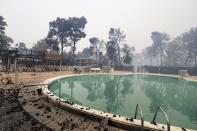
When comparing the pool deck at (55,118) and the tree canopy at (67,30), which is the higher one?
the tree canopy at (67,30)

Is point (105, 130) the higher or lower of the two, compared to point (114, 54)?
lower

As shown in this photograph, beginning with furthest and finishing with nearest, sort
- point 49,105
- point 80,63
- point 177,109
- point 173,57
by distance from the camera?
point 173,57
point 80,63
point 177,109
point 49,105

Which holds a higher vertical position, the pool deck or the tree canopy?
the tree canopy

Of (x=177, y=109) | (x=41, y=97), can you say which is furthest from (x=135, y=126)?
(x=177, y=109)

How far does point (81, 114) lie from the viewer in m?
5.80

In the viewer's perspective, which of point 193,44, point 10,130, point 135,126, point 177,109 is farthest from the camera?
point 193,44

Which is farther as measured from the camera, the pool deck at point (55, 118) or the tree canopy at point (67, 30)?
the tree canopy at point (67, 30)

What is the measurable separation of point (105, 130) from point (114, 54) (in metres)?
44.2

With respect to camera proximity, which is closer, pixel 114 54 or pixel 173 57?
pixel 114 54

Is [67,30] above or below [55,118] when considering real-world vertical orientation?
above

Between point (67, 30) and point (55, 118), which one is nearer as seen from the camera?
point (55, 118)

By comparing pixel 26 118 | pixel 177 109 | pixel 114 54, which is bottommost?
pixel 177 109

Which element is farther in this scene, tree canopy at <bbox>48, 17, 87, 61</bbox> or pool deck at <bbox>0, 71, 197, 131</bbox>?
tree canopy at <bbox>48, 17, 87, 61</bbox>

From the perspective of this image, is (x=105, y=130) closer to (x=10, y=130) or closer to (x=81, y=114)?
(x=81, y=114)
